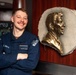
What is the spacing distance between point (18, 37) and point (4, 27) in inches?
57.0

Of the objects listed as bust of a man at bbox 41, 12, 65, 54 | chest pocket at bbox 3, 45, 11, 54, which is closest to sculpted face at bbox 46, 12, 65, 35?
bust of a man at bbox 41, 12, 65, 54

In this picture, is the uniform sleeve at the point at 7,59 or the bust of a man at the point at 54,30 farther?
the bust of a man at the point at 54,30

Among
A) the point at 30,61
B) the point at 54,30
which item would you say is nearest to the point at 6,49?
the point at 30,61

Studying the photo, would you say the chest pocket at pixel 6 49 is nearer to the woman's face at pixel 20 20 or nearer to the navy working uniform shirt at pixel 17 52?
the navy working uniform shirt at pixel 17 52

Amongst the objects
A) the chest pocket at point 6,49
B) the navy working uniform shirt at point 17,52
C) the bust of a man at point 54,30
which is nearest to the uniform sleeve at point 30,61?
the navy working uniform shirt at point 17,52

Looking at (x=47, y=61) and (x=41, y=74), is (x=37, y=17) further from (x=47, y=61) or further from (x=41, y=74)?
(x=41, y=74)

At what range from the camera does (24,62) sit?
154 cm

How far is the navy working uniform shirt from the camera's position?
5.03 ft

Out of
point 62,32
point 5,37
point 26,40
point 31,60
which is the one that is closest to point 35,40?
point 26,40

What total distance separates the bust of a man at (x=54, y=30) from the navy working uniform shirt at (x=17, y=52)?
454 millimetres

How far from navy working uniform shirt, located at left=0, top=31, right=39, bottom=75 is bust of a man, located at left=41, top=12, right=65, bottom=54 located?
45cm

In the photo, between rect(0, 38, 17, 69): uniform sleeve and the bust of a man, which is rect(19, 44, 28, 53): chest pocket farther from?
the bust of a man

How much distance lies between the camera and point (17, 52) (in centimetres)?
161

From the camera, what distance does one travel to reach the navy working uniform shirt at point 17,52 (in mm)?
1534
